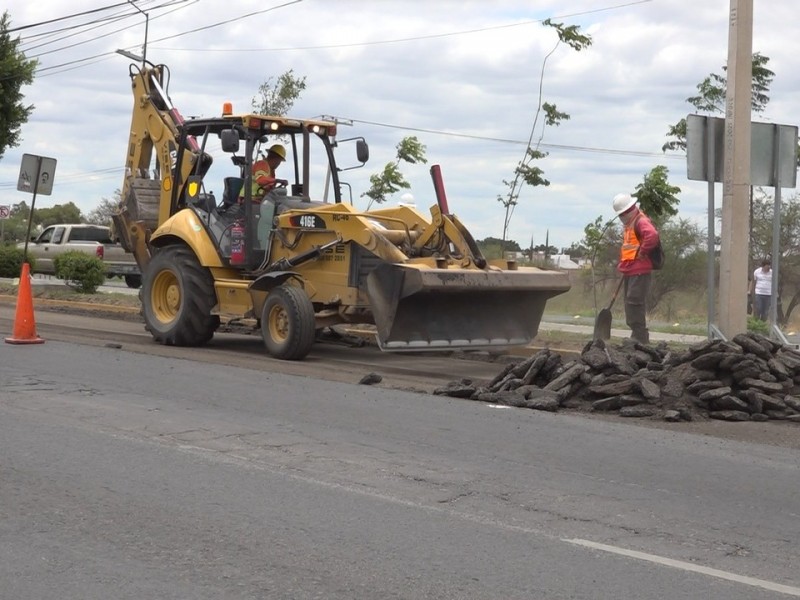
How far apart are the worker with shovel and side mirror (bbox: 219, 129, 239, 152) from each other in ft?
14.8

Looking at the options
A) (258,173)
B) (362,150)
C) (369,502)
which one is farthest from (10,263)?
(369,502)

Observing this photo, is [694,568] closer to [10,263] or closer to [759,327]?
[759,327]

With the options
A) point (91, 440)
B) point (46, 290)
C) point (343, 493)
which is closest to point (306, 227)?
point (91, 440)

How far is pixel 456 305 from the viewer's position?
13523 mm

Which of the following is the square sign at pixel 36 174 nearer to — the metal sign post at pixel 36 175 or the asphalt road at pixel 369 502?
the metal sign post at pixel 36 175

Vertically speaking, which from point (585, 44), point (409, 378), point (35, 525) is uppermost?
point (585, 44)

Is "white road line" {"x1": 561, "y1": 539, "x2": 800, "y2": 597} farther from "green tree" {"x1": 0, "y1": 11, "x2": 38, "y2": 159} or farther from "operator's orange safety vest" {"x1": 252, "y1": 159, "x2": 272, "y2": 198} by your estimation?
"green tree" {"x1": 0, "y1": 11, "x2": 38, "y2": 159}

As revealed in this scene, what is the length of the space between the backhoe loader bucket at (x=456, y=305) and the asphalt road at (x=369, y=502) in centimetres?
219

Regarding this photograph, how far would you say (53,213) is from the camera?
94.9 metres

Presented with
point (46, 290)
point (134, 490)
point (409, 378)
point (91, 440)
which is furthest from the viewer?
point (46, 290)

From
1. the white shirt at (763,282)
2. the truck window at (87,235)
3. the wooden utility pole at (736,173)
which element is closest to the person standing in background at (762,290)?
the white shirt at (763,282)

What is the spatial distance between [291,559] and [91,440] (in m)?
3.17

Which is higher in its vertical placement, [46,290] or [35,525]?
[46,290]

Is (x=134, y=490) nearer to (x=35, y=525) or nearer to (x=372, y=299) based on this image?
(x=35, y=525)
